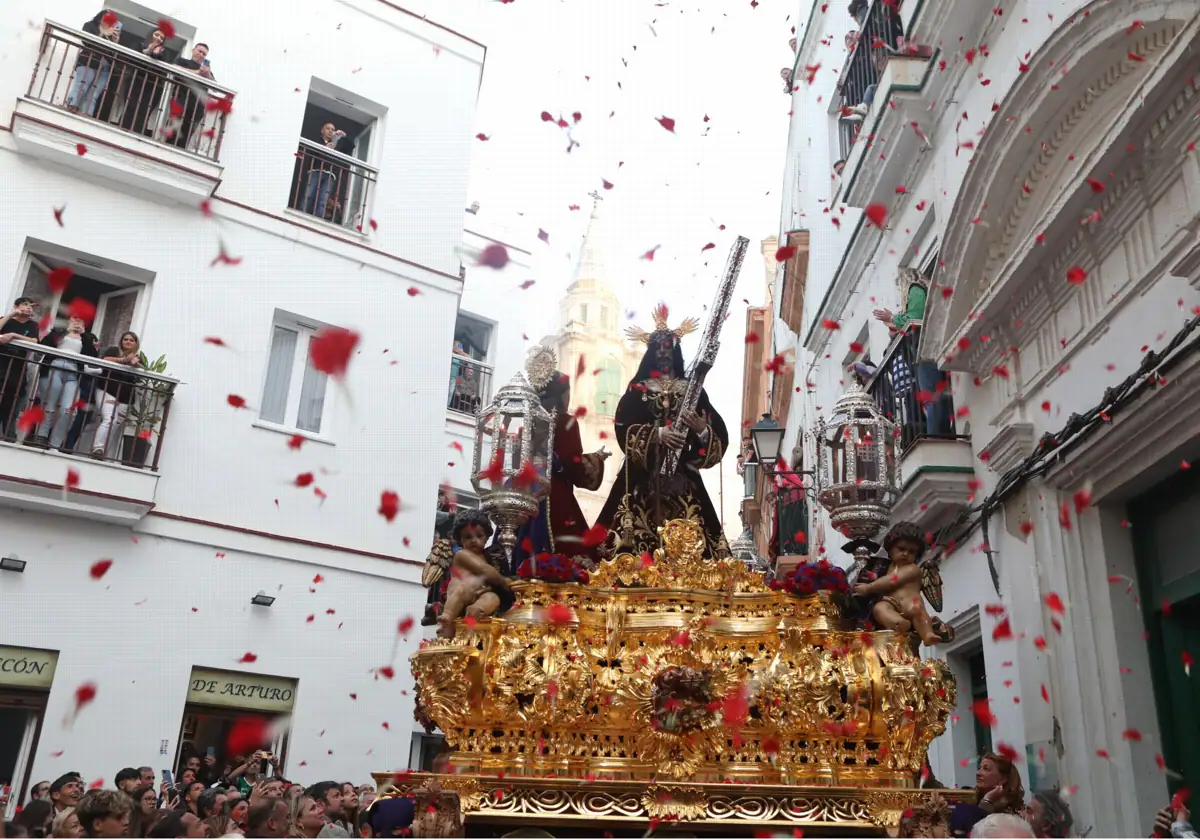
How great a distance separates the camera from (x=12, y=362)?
8.48 metres

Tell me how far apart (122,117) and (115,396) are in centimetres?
272

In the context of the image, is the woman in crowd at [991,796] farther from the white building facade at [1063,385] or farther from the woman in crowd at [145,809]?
the woman in crowd at [145,809]

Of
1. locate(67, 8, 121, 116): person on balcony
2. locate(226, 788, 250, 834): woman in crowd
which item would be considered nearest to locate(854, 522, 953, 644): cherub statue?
locate(226, 788, 250, 834): woman in crowd

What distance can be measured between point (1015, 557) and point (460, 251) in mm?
7393

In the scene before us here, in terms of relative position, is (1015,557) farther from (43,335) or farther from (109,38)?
(109,38)

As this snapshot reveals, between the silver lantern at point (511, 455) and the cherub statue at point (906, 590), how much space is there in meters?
1.54

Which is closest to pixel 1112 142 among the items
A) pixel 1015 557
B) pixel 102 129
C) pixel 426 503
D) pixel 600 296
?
pixel 1015 557

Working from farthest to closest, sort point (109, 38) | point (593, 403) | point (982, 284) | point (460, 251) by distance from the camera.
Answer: point (593, 403), point (460, 251), point (109, 38), point (982, 284)

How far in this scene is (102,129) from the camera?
9.27 metres

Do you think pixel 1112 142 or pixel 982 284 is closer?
pixel 1112 142

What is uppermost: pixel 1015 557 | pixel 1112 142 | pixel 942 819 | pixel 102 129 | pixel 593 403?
pixel 593 403

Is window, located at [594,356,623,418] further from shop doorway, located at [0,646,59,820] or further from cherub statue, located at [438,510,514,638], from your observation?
cherub statue, located at [438,510,514,638]

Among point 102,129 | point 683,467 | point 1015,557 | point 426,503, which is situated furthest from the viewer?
point 426,503

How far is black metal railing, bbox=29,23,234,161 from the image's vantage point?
9461 mm
